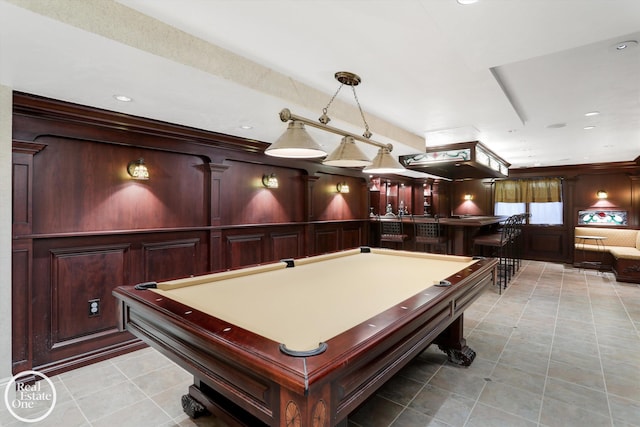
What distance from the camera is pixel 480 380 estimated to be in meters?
2.60

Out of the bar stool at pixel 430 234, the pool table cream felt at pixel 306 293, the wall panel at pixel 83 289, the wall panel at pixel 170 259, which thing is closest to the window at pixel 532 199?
the bar stool at pixel 430 234

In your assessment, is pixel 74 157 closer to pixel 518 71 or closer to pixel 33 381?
pixel 33 381

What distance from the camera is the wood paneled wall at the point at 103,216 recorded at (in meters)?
2.58

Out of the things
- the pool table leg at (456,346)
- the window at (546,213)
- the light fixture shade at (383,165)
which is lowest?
the pool table leg at (456,346)

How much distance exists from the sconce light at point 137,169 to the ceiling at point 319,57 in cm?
52

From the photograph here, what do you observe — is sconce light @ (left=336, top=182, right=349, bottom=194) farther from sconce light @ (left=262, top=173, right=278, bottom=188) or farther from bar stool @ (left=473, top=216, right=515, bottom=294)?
bar stool @ (left=473, top=216, right=515, bottom=294)

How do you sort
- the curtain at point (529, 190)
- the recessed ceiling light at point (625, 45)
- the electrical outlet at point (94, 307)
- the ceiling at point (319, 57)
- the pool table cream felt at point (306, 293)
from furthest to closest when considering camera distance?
the curtain at point (529, 190) → the electrical outlet at point (94, 307) → the recessed ceiling light at point (625, 45) → the ceiling at point (319, 57) → the pool table cream felt at point (306, 293)

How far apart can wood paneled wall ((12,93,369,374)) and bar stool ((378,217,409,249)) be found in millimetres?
2596

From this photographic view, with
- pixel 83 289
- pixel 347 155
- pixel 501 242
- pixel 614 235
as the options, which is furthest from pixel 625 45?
pixel 614 235

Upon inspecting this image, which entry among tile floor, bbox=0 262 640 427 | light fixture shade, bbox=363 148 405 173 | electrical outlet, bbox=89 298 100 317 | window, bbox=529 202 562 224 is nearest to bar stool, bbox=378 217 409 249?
tile floor, bbox=0 262 640 427

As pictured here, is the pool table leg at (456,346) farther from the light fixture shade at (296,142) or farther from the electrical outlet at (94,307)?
the electrical outlet at (94,307)

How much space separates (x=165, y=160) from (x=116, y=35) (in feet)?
6.59

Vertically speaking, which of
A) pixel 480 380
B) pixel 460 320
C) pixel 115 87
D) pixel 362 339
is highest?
pixel 115 87

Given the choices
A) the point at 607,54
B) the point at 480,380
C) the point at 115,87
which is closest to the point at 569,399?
the point at 480,380
